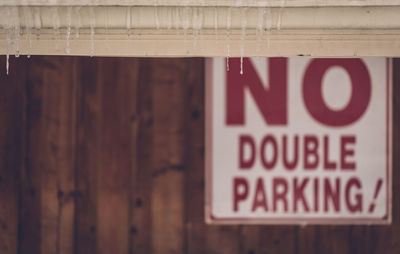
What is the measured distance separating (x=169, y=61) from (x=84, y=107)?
0.62 meters

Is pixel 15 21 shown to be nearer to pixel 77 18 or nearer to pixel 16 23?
pixel 16 23

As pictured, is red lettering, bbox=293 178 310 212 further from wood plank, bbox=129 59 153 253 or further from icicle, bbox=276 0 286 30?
icicle, bbox=276 0 286 30

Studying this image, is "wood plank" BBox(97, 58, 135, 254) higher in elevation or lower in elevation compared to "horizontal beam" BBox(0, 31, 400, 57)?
lower

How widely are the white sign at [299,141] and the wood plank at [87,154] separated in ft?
2.36

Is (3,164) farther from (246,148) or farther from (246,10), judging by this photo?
(246,10)

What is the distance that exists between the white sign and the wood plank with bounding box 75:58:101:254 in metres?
0.72

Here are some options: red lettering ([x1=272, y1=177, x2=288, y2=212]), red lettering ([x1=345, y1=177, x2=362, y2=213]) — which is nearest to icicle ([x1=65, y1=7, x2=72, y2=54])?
red lettering ([x1=272, y1=177, x2=288, y2=212])

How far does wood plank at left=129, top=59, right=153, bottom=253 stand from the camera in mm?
3078

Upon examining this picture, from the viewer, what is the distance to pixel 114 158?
10.1ft

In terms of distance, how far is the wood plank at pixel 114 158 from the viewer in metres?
3.08

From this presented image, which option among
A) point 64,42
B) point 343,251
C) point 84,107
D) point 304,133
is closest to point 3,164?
point 84,107

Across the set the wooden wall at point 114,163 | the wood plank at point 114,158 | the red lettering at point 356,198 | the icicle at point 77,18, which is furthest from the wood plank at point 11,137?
the red lettering at point 356,198

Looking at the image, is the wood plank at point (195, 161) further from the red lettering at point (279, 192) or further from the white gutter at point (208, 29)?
the white gutter at point (208, 29)

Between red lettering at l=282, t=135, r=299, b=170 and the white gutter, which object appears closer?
the white gutter
